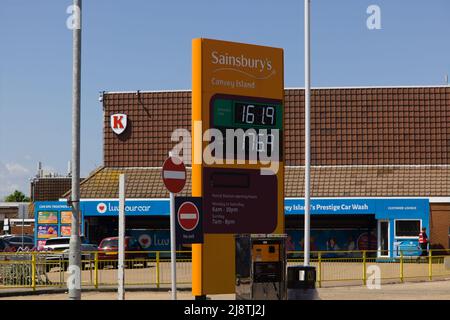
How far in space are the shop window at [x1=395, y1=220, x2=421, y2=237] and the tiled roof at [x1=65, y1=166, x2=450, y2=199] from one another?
173 cm

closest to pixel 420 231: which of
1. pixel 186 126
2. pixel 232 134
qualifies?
pixel 186 126

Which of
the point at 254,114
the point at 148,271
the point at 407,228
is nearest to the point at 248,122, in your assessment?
the point at 254,114

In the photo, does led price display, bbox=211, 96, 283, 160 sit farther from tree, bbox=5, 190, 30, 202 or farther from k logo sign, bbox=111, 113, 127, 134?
tree, bbox=5, 190, 30, 202

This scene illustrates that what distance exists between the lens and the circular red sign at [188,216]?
714 inches

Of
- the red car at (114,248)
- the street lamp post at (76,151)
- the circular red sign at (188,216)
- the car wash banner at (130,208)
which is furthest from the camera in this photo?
the car wash banner at (130,208)

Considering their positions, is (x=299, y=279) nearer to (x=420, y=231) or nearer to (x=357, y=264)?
(x=357, y=264)

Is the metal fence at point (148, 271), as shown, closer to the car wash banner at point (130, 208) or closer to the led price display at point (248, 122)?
the led price display at point (248, 122)

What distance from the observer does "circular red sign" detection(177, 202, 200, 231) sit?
18.1m

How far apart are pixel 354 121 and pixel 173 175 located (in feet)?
116

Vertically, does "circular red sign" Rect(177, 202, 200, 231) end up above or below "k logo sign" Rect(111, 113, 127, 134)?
below

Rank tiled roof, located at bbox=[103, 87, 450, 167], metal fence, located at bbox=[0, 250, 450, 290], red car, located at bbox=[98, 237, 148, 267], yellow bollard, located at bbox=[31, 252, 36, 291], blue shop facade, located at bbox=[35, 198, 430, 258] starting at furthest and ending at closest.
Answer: tiled roof, located at bbox=[103, 87, 450, 167], blue shop facade, located at bbox=[35, 198, 430, 258], red car, located at bbox=[98, 237, 148, 267], metal fence, located at bbox=[0, 250, 450, 290], yellow bollard, located at bbox=[31, 252, 36, 291]

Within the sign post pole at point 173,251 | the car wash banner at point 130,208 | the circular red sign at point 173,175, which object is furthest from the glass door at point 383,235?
the sign post pole at point 173,251

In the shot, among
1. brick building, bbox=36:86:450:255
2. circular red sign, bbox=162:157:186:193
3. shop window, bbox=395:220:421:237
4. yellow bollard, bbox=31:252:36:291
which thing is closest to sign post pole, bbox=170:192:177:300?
circular red sign, bbox=162:157:186:193

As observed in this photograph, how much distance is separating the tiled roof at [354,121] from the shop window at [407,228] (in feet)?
17.9
